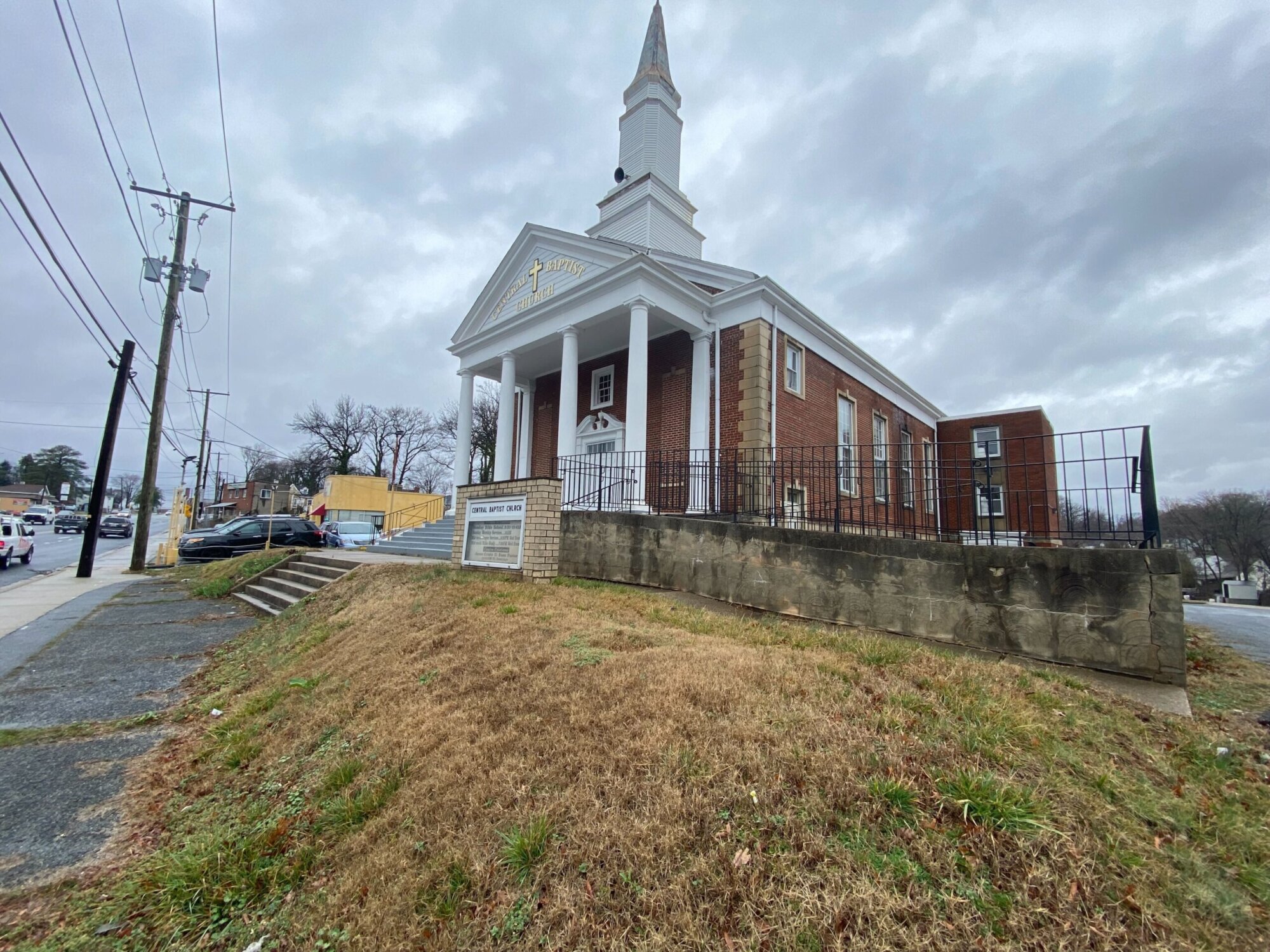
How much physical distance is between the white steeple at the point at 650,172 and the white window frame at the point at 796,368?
5382 millimetres

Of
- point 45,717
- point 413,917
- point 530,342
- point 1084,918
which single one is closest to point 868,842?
point 1084,918

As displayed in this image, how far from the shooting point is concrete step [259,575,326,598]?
36.3 feet

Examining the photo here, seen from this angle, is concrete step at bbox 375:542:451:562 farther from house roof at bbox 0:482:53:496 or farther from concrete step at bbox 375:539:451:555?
house roof at bbox 0:482:53:496

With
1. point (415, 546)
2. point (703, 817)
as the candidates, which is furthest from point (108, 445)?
point (703, 817)

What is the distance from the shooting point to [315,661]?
6.23 m

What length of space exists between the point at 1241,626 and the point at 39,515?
82.2 metres

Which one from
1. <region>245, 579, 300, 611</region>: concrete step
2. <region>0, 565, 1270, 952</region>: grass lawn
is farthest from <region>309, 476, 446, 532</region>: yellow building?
<region>0, 565, 1270, 952</region>: grass lawn

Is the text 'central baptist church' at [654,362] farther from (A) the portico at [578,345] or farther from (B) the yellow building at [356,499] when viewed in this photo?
(B) the yellow building at [356,499]

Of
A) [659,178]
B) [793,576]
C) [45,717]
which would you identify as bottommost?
[45,717]

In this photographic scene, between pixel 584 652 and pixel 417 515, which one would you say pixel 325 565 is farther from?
pixel 417 515

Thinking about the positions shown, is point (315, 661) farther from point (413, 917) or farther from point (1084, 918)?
point (1084, 918)

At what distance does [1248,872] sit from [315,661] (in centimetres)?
715

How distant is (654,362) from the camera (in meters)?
14.5

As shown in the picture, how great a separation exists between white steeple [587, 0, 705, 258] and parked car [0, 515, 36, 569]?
70.3 feet
